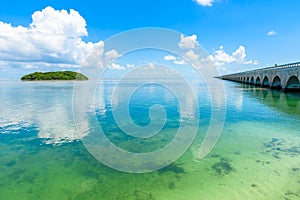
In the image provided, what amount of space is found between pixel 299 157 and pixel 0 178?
1034cm

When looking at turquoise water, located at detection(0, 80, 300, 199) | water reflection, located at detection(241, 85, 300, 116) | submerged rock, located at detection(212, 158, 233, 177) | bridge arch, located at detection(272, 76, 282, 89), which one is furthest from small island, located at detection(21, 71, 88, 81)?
submerged rock, located at detection(212, 158, 233, 177)

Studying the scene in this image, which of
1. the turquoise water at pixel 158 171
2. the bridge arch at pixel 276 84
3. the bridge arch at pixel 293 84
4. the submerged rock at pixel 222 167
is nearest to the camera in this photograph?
the turquoise water at pixel 158 171

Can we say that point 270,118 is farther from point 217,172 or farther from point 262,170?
point 217,172

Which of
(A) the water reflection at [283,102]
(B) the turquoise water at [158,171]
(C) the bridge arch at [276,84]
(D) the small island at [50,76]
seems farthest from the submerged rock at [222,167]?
(D) the small island at [50,76]

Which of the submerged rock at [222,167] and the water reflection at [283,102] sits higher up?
the water reflection at [283,102]

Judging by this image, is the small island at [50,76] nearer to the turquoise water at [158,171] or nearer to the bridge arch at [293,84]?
the bridge arch at [293,84]

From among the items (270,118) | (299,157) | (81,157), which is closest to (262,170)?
(299,157)

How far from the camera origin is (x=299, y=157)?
26.6 feet

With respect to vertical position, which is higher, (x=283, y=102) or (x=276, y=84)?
(x=276, y=84)

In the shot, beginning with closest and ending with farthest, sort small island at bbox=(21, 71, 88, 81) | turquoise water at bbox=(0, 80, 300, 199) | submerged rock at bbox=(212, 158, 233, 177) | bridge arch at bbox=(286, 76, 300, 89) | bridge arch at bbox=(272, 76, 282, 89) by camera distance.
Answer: turquoise water at bbox=(0, 80, 300, 199)
submerged rock at bbox=(212, 158, 233, 177)
bridge arch at bbox=(286, 76, 300, 89)
bridge arch at bbox=(272, 76, 282, 89)
small island at bbox=(21, 71, 88, 81)

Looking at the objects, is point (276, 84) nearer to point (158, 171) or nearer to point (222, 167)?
point (222, 167)

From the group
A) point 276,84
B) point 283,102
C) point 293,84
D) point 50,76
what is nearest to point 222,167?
point 283,102

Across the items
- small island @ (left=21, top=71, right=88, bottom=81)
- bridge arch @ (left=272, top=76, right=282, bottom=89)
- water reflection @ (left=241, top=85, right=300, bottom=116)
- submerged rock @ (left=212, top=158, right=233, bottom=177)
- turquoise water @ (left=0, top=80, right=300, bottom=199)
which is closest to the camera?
turquoise water @ (left=0, top=80, right=300, bottom=199)

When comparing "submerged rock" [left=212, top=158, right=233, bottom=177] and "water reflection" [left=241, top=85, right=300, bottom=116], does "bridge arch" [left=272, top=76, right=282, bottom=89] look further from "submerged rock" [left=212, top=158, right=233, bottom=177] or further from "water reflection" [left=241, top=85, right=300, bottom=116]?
"submerged rock" [left=212, top=158, right=233, bottom=177]
